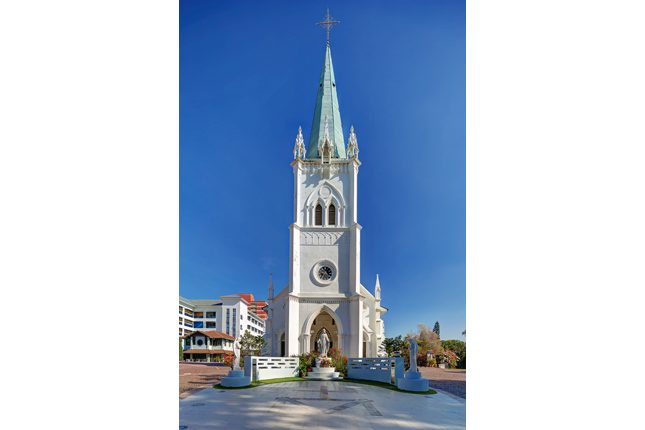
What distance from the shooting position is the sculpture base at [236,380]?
11.2m

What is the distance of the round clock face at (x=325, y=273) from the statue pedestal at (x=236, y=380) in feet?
34.2

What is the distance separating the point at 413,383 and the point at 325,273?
37.1 ft

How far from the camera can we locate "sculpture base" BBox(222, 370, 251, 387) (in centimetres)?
1121

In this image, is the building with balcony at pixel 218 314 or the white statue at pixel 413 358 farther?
the building with balcony at pixel 218 314

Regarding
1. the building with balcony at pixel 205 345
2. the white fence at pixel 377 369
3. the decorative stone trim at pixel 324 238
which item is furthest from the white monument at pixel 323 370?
the building with balcony at pixel 205 345

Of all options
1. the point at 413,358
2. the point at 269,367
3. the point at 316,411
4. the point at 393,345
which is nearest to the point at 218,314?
the point at 393,345

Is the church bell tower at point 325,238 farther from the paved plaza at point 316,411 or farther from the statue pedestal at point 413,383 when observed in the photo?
the paved plaza at point 316,411

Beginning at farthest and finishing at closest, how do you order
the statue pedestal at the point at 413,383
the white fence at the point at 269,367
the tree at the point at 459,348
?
the tree at the point at 459,348 < the white fence at the point at 269,367 < the statue pedestal at the point at 413,383

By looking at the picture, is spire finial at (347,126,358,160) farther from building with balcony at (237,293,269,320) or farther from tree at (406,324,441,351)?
building with balcony at (237,293,269,320)

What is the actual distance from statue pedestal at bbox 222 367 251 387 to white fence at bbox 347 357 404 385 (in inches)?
204

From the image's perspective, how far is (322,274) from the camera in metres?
22.1
